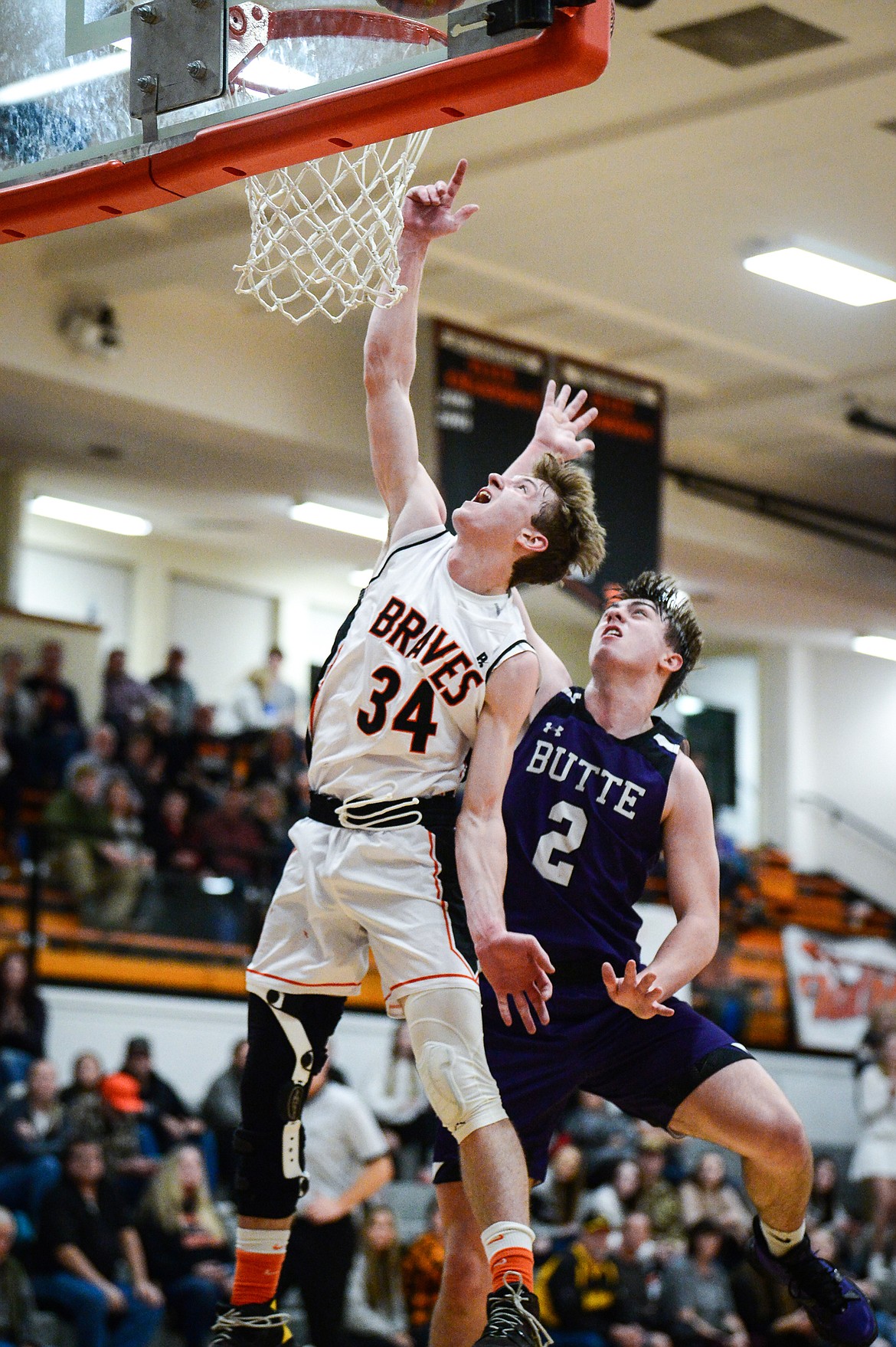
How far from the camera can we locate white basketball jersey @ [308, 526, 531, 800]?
14.5 feet

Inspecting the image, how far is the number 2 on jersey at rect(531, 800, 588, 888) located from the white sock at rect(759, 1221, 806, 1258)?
1090 mm

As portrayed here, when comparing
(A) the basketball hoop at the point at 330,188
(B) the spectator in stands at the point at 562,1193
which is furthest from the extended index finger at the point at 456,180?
(B) the spectator in stands at the point at 562,1193

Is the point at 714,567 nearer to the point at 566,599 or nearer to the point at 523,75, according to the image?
the point at 566,599

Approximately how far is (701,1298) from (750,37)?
24.4 feet

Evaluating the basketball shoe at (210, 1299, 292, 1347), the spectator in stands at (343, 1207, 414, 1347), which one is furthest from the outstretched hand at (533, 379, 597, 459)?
the spectator in stands at (343, 1207, 414, 1347)

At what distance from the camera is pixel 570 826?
4820 mm

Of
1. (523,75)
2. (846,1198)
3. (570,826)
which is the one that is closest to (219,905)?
(846,1198)

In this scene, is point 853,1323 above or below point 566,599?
below

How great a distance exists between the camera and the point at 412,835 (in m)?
4.39

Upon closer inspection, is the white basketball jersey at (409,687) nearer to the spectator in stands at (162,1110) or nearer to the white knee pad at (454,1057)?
the white knee pad at (454,1057)

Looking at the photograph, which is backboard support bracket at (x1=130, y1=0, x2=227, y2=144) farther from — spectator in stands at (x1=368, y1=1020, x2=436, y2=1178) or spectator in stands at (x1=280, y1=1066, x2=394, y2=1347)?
spectator in stands at (x1=368, y1=1020, x2=436, y2=1178)

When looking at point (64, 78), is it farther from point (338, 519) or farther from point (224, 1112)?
point (338, 519)

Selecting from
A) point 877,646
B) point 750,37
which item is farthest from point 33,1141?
point 877,646

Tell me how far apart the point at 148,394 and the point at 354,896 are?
28.5 ft
